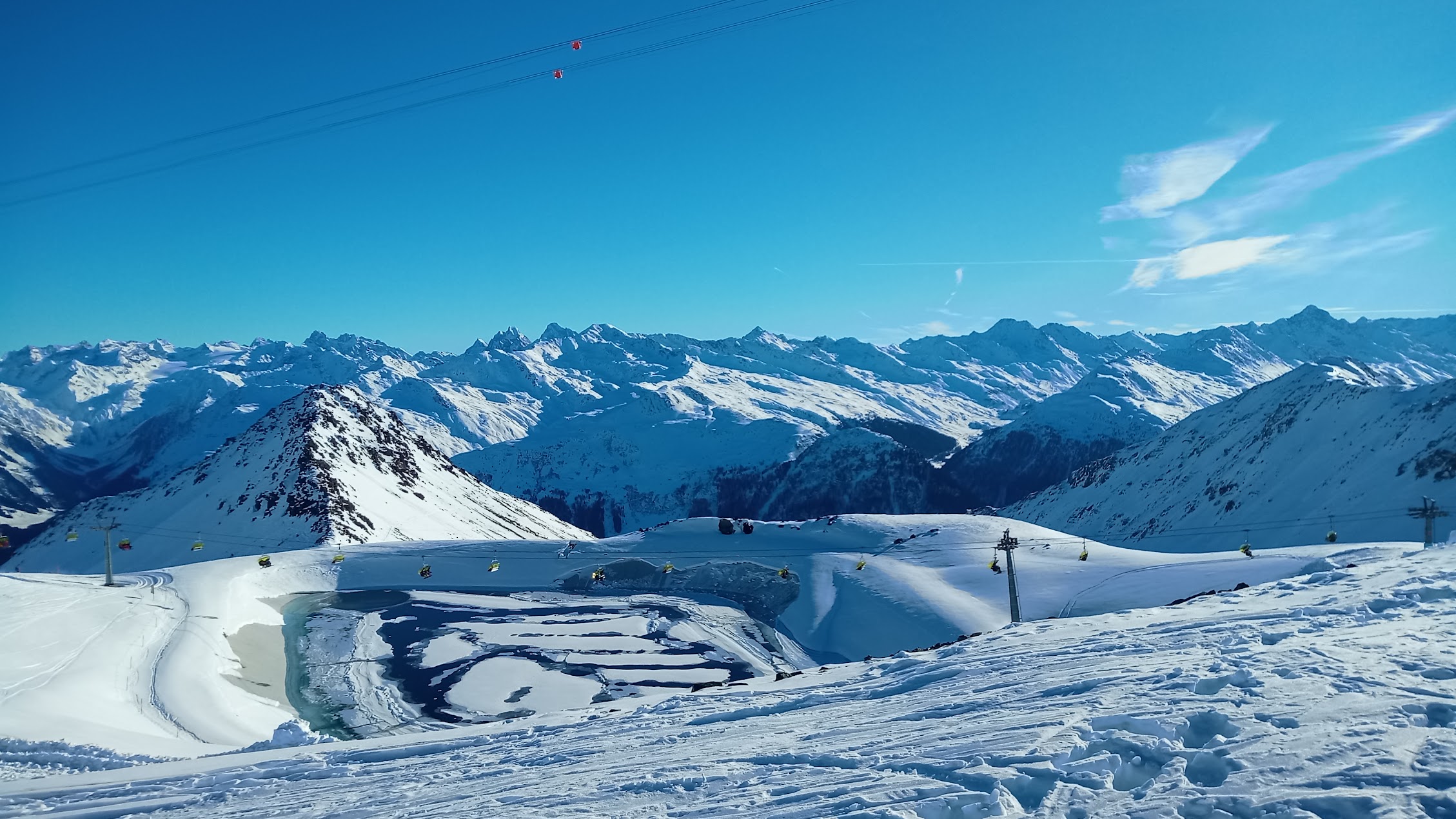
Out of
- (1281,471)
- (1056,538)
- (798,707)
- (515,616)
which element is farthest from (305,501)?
(1281,471)

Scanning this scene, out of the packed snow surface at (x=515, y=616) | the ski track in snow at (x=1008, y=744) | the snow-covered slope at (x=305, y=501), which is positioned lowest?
the packed snow surface at (x=515, y=616)

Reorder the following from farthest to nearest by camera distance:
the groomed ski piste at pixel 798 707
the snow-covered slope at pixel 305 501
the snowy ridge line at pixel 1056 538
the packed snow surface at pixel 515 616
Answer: the snow-covered slope at pixel 305 501 → the snowy ridge line at pixel 1056 538 → the packed snow surface at pixel 515 616 → the groomed ski piste at pixel 798 707

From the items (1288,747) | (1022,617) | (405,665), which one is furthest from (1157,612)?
(405,665)

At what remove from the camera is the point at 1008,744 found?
34.0 ft

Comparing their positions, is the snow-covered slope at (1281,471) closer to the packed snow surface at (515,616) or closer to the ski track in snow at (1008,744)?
the packed snow surface at (515,616)

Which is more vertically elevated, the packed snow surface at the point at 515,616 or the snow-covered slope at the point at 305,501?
the snow-covered slope at the point at 305,501

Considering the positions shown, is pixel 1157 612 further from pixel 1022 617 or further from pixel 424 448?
pixel 424 448

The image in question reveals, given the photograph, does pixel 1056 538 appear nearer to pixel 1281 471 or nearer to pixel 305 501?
pixel 305 501

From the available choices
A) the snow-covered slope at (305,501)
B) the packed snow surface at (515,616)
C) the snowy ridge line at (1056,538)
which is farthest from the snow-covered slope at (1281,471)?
the snow-covered slope at (305,501)

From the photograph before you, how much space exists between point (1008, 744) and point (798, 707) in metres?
6.64

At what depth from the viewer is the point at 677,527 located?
6788cm

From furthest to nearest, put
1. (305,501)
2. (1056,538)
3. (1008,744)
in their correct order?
(305,501) → (1056,538) → (1008,744)

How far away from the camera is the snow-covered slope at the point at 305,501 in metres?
89.8

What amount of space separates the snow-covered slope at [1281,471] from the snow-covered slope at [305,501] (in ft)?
364
